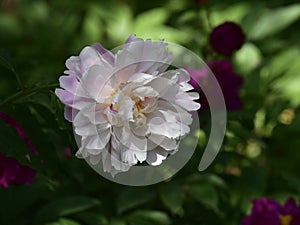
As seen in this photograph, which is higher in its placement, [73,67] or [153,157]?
[73,67]

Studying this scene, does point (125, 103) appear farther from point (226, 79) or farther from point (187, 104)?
point (226, 79)

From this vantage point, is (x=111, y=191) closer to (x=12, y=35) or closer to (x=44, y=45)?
(x=44, y=45)

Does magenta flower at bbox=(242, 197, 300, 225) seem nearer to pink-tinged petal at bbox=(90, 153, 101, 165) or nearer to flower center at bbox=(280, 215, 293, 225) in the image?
flower center at bbox=(280, 215, 293, 225)

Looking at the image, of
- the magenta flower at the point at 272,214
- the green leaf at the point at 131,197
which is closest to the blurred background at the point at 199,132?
the green leaf at the point at 131,197

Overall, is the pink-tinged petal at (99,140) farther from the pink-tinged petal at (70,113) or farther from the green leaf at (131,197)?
the green leaf at (131,197)

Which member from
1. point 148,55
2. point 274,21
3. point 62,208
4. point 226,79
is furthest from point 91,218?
point 274,21

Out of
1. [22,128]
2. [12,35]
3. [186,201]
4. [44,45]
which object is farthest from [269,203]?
[12,35]
